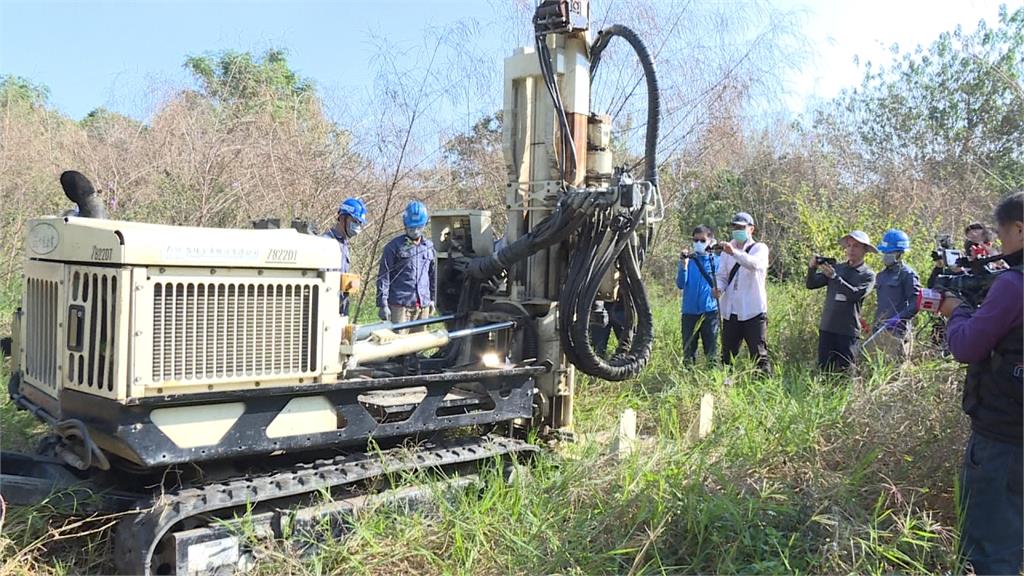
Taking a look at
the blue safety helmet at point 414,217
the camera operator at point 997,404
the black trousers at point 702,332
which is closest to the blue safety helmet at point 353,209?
the blue safety helmet at point 414,217

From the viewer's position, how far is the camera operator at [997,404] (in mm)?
2857

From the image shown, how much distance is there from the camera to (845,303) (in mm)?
6105

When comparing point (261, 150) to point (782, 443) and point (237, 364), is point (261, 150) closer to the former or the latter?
point (237, 364)

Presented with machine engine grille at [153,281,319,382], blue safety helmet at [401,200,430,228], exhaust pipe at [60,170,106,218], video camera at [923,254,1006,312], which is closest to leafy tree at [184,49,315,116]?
blue safety helmet at [401,200,430,228]

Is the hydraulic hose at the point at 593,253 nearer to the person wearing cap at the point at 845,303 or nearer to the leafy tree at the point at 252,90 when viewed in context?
the person wearing cap at the point at 845,303

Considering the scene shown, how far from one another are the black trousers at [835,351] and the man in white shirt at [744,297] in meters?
0.47

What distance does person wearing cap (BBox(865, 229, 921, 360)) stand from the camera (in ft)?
19.3

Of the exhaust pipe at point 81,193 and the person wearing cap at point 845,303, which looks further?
the person wearing cap at point 845,303

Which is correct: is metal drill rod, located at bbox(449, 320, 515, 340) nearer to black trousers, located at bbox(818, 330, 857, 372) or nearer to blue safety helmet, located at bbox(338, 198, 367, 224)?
blue safety helmet, located at bbox(338, 198, 367, 224)

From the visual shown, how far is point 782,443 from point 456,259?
248 centimetres

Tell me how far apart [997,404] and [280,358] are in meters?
3.06

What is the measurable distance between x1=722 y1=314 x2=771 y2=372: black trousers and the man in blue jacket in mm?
260

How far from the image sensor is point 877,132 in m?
16.8

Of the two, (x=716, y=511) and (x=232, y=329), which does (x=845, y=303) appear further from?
(x=232, y=329)
